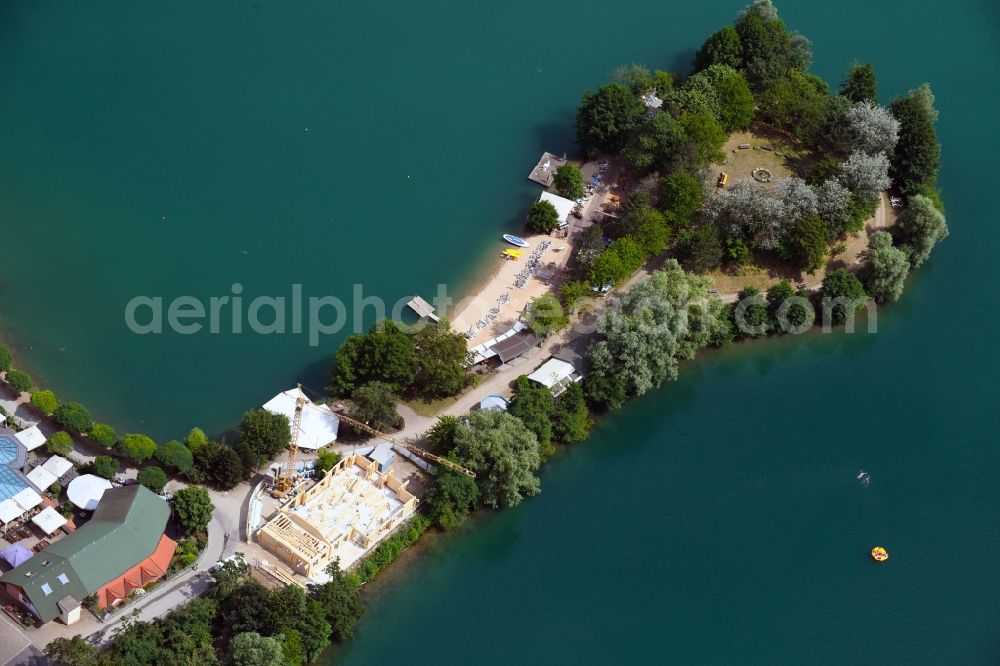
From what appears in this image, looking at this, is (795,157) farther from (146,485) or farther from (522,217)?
(146,485)

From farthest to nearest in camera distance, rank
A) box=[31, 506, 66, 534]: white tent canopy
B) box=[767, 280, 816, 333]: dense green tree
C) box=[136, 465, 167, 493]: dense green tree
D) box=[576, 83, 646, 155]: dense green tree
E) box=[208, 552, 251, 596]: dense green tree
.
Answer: box=[576, 83, 646, 155]: dense green tree → box=[767, 280, 816, 333]: dense green tree → box=[136, 465, 167, 493]: dense green tree → box=[31, 506, 66, 534]: white tent canopy → box=[208, 552, 251, 596]: dense green tree

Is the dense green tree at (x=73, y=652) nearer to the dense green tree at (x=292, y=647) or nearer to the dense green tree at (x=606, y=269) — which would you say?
the dense green tree at (x=292, y=647)

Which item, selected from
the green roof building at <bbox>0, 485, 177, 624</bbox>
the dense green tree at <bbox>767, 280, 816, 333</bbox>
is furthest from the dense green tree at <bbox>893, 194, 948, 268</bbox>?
the green roof building at <bbox>0, 485, 177, 624</bbox>

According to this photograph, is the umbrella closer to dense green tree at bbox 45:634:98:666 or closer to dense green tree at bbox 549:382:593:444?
dense green tree at bbox 45:634:98:666

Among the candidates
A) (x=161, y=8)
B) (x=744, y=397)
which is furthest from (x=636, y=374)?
(x=161, y=8)

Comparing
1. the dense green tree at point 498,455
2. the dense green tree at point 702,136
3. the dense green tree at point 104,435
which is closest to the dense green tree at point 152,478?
the dense green tree at point 104,435

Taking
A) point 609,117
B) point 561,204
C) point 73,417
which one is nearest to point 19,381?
point 73,417
